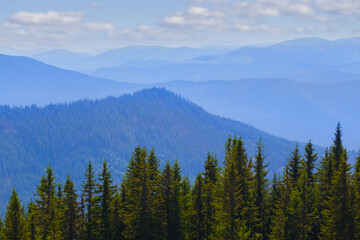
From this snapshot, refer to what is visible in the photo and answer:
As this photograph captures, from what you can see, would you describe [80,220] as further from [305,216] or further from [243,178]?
[305,216]

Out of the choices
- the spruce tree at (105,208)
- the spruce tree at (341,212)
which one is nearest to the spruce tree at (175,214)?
the spruce tree at (105,208)

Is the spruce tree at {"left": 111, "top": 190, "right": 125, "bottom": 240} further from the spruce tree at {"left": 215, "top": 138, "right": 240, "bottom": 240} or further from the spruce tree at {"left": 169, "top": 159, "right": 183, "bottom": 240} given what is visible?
the spruce tree at {"left": 215, "top": 138, "right": 240, "bottom": 240}

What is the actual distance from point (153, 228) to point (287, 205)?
45.2 feet

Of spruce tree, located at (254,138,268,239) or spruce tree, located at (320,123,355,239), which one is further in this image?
spruce tree, located at (254,138,268,239)

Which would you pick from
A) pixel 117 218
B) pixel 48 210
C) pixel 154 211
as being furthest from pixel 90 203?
pixel 48 210

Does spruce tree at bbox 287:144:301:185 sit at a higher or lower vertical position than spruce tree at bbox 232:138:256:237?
higher

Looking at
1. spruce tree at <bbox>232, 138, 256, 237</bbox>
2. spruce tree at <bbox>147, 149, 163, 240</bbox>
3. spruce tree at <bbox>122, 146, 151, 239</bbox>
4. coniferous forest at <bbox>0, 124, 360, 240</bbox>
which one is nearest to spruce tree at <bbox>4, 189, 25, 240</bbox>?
coniferous forest at <bbox>0, 124, 360, 240</bbox>

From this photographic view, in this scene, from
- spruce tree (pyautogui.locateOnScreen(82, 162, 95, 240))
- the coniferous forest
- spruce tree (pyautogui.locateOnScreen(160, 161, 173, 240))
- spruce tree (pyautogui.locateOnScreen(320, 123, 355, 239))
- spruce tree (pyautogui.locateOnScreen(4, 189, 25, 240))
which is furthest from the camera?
spruce tree (pyautogui.locateOnScreen(160, 161, 173, 240))

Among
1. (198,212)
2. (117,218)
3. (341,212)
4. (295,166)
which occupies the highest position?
(295,166)

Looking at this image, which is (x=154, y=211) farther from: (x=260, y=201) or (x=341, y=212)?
(x=341, y=212)

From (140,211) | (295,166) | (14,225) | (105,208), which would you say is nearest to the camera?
(14,225)

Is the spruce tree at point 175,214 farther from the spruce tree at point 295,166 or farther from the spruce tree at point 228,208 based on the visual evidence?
the spruce tree at point 295,166

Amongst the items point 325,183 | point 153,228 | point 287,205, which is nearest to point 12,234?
point 153,228

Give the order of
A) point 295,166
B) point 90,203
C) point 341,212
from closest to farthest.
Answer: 1. point 341,212
2. point 90,203
3. point 295,166
